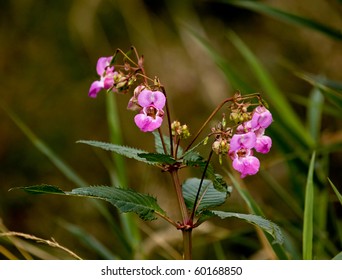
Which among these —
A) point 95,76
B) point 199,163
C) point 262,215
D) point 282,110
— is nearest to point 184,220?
point 199,163

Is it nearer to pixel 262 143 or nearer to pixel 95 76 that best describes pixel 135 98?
pixel 262 143

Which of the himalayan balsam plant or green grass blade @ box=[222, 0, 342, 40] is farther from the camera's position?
green grass blade @ box=[222, 0, 342, 40]

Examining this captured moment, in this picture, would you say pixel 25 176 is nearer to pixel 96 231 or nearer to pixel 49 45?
pixel 96 231

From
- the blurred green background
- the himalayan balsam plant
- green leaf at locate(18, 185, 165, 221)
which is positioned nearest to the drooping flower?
the himalayan balsam plant

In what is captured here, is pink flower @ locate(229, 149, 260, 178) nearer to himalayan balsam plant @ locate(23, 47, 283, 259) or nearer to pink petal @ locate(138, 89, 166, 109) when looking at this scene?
himalayan balsam plant @ locate(23, 47, 283, 259)

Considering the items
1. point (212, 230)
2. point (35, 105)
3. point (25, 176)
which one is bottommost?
point (212, 230)

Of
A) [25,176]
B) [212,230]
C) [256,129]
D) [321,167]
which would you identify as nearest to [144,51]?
[25,176]
